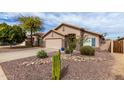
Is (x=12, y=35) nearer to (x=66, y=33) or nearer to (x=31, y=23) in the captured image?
(x=31, y=23)

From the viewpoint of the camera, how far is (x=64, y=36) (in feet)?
27.1

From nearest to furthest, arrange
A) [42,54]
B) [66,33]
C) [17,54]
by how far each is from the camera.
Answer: [42,54] < [17,54] < [66,33]

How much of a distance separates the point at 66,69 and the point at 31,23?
3201 mm

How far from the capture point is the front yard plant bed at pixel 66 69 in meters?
5.59

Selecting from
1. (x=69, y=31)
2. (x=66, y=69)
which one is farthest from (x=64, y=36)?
(x=66, y=69)

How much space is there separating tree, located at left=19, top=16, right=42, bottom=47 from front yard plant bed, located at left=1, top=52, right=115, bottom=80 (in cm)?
170

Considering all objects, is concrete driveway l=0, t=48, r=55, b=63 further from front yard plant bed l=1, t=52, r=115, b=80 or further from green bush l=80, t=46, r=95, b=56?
green bush l=80, t=46, r=95, b=56

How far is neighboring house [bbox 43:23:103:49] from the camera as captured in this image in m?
7.84

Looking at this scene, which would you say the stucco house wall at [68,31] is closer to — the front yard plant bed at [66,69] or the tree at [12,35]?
the front yard plant bed at [66,69]

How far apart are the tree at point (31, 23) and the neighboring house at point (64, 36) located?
679 mm

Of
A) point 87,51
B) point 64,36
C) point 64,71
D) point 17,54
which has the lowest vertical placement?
point 64,71
